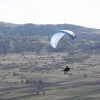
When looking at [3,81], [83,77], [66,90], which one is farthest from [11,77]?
[66,90]

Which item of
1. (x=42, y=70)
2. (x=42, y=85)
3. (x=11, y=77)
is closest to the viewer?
(x=42, y=85)

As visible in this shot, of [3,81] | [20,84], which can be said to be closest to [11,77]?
[3,81]

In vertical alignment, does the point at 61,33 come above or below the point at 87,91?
above

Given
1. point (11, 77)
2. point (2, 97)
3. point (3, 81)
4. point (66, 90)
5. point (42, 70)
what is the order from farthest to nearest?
1. point (42, 70)
2. point (11, 77)
3. point (3, 81)
4. point (66, 90)
5. point (2, 97)

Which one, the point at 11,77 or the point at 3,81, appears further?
the point at 11,77

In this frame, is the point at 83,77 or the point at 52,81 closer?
the point at 52,81

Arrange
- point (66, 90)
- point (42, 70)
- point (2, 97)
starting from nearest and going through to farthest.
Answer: point (2, 97)
point (66, 90)
point (42, 70)

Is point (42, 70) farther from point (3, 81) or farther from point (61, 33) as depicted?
point (61, 33)

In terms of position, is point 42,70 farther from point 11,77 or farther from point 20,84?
point 20,84

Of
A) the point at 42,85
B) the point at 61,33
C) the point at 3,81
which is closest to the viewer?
the point at 61,33
